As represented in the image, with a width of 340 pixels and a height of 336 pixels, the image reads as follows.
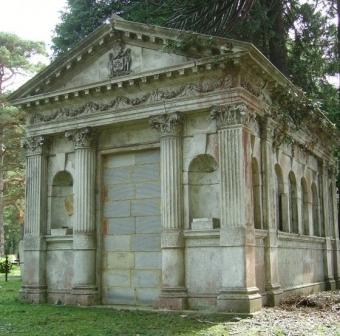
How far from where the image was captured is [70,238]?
1714cm

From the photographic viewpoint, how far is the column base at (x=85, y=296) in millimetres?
16219

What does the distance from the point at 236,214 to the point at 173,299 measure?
2.88m

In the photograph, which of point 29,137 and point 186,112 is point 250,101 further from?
point 29,137

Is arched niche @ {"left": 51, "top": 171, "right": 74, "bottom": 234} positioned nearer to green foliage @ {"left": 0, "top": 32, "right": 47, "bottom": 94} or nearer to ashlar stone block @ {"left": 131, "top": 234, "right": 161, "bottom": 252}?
ashlar stone block @ {"left": 131, "top": 234, "right": 161, "bottom": 252}

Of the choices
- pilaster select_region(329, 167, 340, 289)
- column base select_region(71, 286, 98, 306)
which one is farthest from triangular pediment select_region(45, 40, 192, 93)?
pilaster select_region(329, 167, 340, 289)

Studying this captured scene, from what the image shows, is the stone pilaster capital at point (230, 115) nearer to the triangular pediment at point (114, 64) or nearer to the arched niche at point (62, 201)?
the triangular pediment at point (114, 64)

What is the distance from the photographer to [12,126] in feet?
124

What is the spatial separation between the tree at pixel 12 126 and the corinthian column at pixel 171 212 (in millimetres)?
23141

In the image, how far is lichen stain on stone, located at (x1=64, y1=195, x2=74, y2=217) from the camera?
17.9m

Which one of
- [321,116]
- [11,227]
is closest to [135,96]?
[321,116]

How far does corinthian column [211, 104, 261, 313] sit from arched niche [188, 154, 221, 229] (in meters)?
0.70

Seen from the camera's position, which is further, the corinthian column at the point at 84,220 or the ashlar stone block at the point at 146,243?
the corinthian column at the point at 84,220

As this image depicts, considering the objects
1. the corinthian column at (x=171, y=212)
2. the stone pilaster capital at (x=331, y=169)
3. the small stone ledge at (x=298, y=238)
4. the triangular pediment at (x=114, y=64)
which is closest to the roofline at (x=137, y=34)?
the triangular pediment at (x=114, y=64)

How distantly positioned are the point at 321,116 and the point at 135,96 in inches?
294
